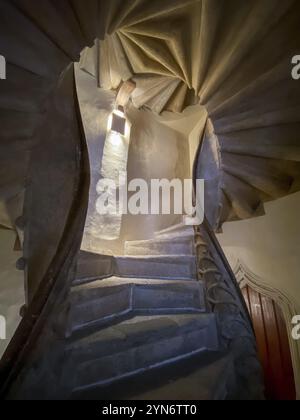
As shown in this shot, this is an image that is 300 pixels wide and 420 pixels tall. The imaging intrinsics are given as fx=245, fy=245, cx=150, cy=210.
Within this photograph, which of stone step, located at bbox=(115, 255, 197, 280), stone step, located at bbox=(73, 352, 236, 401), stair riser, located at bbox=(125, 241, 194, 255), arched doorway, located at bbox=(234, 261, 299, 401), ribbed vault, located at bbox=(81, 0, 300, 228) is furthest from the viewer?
arched doorway, located at bbox=(234, 261, 299, 401)

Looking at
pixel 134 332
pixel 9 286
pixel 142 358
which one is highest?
pixel 134 332

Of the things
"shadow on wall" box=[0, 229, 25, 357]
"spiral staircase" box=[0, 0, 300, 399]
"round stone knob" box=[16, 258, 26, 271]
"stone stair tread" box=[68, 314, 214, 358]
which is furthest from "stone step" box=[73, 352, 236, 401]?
"shadow on wall" box=[0, 229, 25, 357]

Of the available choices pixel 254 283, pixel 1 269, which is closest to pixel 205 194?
pixel 254 283

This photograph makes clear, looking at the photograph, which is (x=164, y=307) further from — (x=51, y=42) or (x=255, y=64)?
(x=255, y=64)

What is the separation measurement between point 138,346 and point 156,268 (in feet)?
2.59

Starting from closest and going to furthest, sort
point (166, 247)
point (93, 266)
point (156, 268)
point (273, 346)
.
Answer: point (93, 266) < point (156, 268) < point (166, 247) < point (273, 346)

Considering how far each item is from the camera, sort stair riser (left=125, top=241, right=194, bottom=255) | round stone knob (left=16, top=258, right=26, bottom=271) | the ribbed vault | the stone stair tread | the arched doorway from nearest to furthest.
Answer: the stone stair tread, round stone knob (left=16, top=258, right=26, bottom=271), the ribbed vault, stair riser (left=125, top=241, right=194, bottom=255), the arched doorway

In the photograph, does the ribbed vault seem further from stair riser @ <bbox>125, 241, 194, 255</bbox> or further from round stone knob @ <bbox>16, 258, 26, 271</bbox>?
round stone knob @ <bbox>16, 258, 26, 271</bbox>

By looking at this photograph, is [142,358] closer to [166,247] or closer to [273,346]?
[166,247]

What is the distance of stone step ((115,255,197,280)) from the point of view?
196cm

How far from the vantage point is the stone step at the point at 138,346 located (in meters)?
1.10

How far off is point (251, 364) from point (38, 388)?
1.05 metres

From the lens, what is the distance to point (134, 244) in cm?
291

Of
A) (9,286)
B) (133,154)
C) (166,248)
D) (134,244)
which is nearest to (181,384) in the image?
(166,248)
